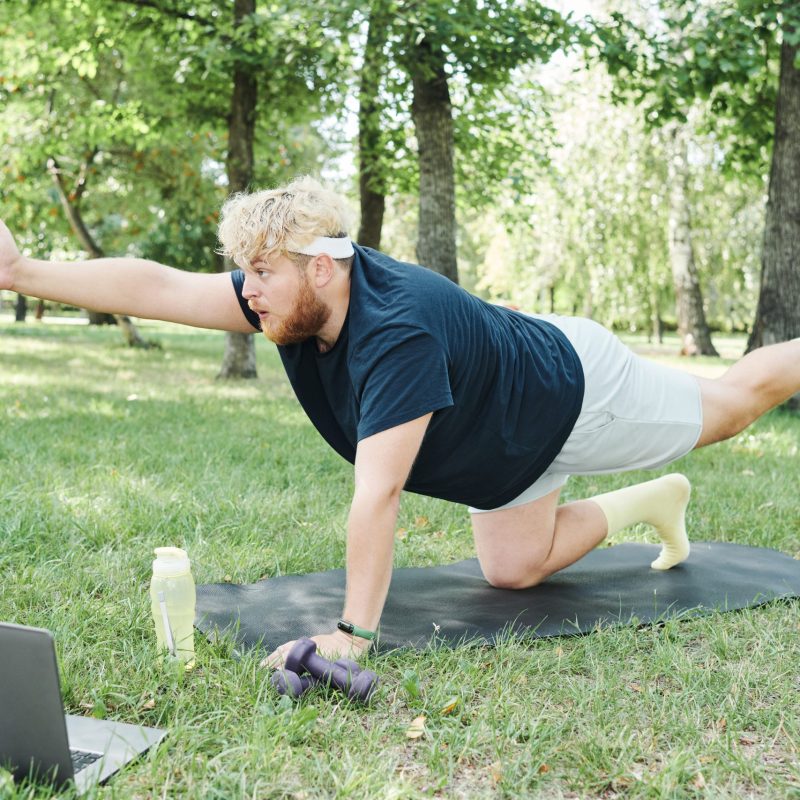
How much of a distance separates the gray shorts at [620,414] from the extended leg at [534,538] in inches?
2.5

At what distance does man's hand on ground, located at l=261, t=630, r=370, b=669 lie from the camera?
7.88ft

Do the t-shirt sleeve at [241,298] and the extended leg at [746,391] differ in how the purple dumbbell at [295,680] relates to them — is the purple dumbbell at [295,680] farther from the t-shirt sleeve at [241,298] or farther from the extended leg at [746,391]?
the extended leg at [746,391]

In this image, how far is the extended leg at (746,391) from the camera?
10.2 feet

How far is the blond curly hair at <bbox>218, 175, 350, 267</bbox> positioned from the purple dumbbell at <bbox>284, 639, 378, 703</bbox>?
41.9 inches

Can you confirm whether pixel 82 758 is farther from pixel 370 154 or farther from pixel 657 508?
pixel 370 154

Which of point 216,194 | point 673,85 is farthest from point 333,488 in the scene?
point 216,194

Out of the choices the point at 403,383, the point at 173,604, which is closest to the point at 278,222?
the point at 403,383

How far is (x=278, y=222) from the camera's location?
244 cm

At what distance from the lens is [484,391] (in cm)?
271

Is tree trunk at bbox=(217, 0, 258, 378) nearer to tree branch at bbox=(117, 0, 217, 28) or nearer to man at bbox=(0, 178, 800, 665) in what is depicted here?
tree branch at bbox=(117, 0, 217, 28)

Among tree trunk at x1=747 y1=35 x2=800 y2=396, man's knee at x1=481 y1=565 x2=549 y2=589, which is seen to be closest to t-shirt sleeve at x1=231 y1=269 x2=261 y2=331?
man's knee at x1=481 y1=565 x2=549 y2=589

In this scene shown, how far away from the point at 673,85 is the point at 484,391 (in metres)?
6.93

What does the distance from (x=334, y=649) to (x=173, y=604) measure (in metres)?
0.47

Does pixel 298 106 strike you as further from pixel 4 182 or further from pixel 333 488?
pixel 333 488
